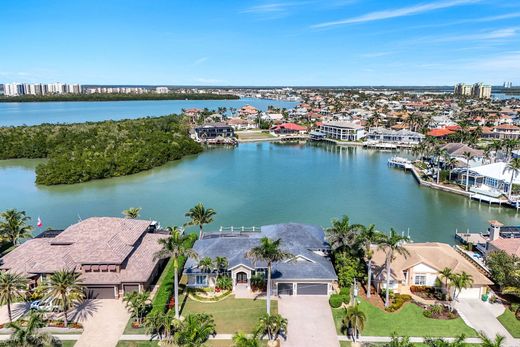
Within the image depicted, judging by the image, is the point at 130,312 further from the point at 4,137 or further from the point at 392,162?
the point at 4,137

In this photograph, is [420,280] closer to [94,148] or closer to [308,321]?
[308,321]


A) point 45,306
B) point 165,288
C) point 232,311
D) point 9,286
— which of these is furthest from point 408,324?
point 9,286

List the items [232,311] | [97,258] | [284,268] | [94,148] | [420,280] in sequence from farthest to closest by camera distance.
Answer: [94,148]
[420,280]
[284,268]
[97,258]
[232,311]

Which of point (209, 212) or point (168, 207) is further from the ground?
point (209, 212)

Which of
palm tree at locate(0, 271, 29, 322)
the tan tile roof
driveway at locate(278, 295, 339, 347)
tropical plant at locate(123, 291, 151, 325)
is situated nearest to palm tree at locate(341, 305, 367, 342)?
driveway at locate(278, 295, 339, 347)

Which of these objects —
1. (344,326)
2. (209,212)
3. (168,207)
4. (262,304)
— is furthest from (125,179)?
(344,326)

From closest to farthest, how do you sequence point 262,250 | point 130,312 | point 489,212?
point 262,250
point 130,312
point 489,212

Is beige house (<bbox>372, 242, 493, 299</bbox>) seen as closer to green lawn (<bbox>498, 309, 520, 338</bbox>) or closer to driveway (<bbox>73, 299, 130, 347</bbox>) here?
green lawn (<bbox>498, 309, 520, 338</bbox>)

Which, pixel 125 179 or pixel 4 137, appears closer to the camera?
pixel 125 179
